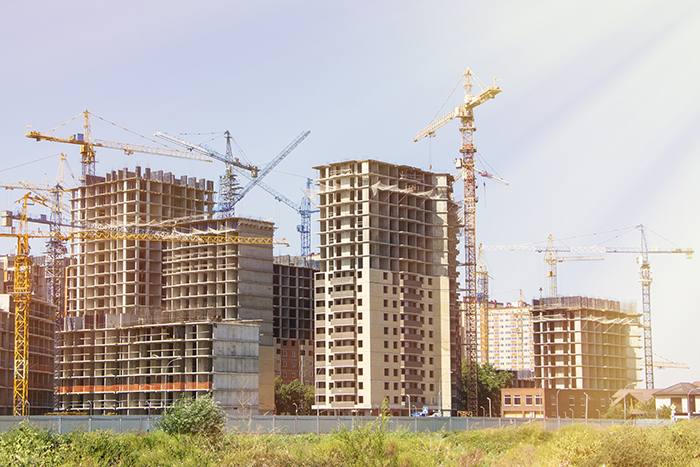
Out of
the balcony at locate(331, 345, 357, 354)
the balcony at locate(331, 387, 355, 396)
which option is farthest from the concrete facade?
the balcony at locate(331, 387, 355, 396)

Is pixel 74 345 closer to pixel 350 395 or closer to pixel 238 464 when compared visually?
pixel 350 395

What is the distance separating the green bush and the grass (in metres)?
1.27

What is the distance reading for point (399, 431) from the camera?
95250 mm

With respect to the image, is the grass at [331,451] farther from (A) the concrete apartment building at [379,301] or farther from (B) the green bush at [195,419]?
(A) the concrete apartment building at [379,301]

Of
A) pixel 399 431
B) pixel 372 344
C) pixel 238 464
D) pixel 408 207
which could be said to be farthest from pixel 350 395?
pixel 238 464

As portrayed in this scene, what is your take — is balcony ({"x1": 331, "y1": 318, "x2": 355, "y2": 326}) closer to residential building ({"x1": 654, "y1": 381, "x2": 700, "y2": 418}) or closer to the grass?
residential building ({"x1": 654, "y1": 381, "x2": 700, "y2": 418})

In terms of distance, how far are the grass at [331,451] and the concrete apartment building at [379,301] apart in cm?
10309

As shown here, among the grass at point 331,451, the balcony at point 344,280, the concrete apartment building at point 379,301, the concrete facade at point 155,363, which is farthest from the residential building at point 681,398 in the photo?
the grass at point 331,451

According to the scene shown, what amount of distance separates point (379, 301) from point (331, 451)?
121725 mm

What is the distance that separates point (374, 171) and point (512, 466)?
432 ft

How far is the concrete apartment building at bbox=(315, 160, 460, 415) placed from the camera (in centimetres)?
18138

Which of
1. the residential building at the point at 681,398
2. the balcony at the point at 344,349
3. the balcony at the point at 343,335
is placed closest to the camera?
the residential building at the point at 681,398

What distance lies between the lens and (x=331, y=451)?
6362 cm

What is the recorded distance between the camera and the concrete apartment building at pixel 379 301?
181375mm
